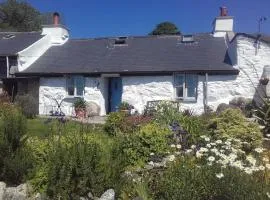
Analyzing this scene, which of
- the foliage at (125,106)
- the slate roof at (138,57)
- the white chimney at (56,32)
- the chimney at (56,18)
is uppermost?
the chimney at (56,18)

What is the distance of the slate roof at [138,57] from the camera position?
2392 cm

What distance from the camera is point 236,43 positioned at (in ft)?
76.6

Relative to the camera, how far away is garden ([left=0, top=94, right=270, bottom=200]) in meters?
6.93

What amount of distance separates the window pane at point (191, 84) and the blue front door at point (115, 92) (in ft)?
11.7

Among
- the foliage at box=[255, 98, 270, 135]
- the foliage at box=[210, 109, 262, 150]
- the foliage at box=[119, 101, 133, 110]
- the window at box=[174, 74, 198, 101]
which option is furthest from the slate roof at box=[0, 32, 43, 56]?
the foliage at box=[210, 109, 262, 150]

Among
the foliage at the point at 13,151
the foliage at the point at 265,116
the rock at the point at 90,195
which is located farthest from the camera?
the foliage at the point at 265,116

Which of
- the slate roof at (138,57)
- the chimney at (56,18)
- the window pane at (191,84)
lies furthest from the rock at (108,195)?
the chimney at (56,18)

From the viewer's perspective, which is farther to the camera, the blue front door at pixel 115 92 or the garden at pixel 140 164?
the blue front door at pixel 115 92

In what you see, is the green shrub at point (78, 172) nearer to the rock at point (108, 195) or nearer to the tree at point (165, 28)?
the rock at point (108, 195)

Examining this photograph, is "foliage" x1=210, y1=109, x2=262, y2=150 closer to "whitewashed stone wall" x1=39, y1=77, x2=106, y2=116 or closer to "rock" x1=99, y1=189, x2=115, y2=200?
"rock" x1=99, y1=189, x2=115, y2=200

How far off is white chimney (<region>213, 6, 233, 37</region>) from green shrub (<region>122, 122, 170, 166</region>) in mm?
18371

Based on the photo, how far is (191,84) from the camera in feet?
78.1

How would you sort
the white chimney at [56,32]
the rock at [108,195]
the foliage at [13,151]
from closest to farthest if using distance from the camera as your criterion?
the rock at [108,195] → the foliage at [13,151] → the white chimney at [56,32]

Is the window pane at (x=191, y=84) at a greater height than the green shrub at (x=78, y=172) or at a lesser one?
greater
